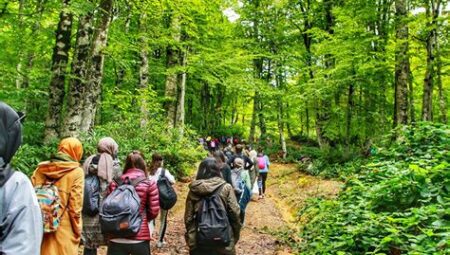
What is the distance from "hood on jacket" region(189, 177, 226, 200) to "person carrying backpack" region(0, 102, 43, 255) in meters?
2.95

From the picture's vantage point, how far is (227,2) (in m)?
28.3

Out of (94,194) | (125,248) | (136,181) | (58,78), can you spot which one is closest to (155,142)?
(58,78)

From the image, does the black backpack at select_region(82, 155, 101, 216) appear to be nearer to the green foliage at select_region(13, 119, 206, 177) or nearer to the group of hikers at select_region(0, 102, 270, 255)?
the group of hikers at select_region(0, 102, 270, 255)

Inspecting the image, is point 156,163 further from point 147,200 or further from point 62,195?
point 62,195

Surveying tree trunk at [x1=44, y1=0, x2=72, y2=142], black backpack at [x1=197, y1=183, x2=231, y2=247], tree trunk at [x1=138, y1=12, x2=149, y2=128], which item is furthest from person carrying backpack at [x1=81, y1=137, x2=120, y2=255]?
tree trunk at [x1=138, y1=12, x2=149, y2=128]

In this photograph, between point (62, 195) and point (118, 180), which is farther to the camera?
point (118, 180)

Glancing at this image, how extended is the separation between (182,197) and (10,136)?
1096cm

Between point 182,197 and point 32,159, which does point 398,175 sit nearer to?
point 32,159

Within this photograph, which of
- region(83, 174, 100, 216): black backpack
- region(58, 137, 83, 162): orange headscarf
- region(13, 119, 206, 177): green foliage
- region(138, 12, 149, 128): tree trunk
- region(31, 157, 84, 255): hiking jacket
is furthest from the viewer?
region(138, 12, 149, 128): tree trunk

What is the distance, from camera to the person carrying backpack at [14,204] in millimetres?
2180

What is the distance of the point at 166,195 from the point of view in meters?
6.65

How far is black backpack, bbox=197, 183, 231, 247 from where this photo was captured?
5.08 m

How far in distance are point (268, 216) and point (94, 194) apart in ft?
27.5

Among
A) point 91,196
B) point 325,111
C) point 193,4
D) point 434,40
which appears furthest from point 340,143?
point 91,196
